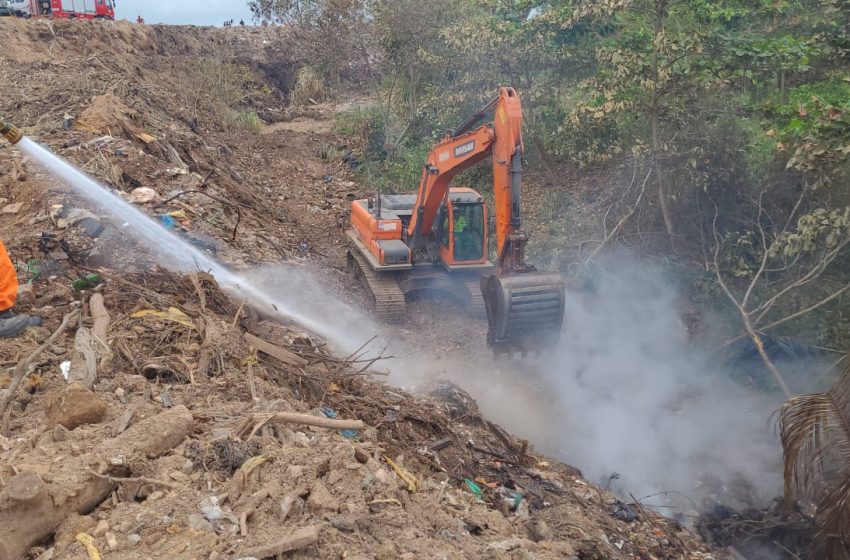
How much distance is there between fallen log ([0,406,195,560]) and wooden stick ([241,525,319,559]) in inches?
44.0

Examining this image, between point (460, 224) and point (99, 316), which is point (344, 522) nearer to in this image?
point (99, 316)

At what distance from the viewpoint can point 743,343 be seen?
343 inches

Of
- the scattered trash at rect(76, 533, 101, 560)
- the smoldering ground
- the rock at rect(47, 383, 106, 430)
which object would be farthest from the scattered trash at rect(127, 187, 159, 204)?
the scattered trash at rect(76, 533, 101, 560)

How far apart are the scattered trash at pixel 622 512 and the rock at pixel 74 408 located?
4.21 metres

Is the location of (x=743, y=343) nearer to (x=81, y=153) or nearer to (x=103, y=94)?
(x=81, y=153)

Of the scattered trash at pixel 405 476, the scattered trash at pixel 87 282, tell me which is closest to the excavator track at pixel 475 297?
the scattered trash at pixel 87 282

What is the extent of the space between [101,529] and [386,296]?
647cm

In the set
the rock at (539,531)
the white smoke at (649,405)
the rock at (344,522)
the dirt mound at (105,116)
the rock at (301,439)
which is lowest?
the white smoke at (649,405)

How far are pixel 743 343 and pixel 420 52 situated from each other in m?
10.9

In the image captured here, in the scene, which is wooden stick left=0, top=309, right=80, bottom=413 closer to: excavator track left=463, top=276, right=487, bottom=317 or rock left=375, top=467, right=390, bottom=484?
rock left=375, top=467, right=390, bottom=484

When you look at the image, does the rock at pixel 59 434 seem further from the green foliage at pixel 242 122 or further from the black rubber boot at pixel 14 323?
the green foliage at pixel 242 122

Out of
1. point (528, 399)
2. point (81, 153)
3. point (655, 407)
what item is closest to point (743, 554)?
point (655, 407)

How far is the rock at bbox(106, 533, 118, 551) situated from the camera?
3.60m

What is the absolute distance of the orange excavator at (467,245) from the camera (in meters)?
7.31
